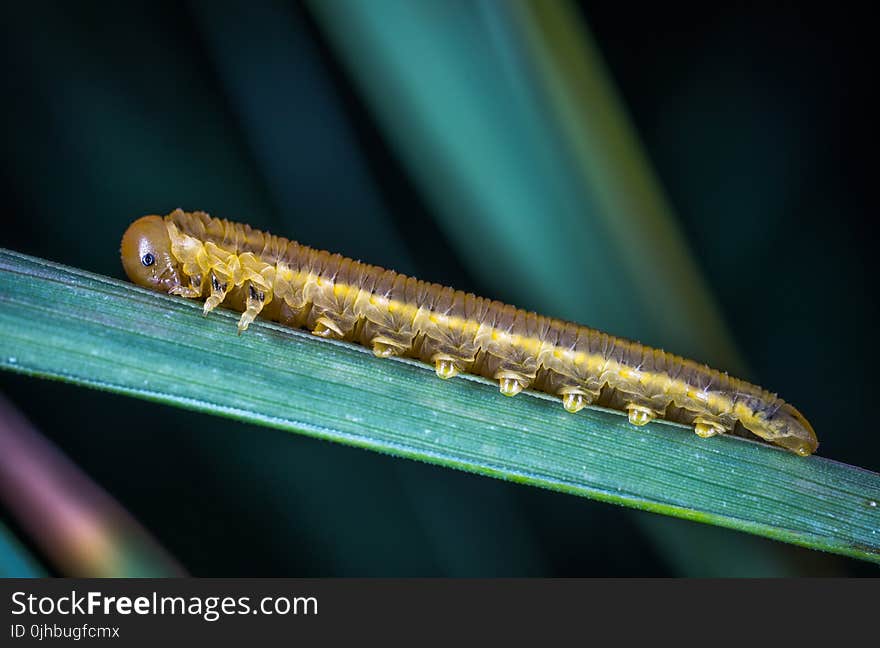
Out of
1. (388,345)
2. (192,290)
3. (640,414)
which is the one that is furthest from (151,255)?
(640,414)

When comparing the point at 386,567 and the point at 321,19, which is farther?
the point at 386,567

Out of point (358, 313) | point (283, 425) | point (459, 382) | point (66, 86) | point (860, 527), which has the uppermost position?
point (66, 86)

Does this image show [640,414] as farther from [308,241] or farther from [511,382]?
[308,241]

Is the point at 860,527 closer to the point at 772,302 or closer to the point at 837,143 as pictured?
the point at 772,302

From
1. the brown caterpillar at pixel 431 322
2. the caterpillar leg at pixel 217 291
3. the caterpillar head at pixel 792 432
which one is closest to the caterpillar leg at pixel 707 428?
the brown caterpillar at pixel 431 322

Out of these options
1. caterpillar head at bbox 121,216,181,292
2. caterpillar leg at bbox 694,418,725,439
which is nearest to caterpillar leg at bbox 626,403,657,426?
caterpillar leg at bbox 694,418,725,439

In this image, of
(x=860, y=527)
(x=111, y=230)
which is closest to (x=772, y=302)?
(x=860, y=527)

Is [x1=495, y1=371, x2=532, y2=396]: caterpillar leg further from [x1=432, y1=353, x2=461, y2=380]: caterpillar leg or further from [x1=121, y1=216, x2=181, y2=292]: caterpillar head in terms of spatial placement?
[x1=121, y1=216, x2=181, y2=292]: caterpillar head

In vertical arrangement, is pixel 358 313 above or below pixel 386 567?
above

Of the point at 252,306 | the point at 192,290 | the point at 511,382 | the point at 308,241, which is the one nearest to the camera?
the point at 252,306
